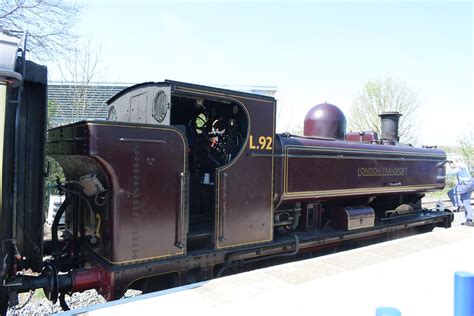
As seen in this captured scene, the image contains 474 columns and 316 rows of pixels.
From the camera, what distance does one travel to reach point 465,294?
2.56 meters

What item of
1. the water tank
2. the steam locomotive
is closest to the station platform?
the steam locomotive

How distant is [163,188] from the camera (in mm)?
3824

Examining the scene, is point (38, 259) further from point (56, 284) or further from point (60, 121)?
point (60, 121)

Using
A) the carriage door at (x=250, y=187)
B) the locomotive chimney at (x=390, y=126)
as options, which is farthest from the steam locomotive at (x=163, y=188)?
the locomotive chimney at (x=390, y=126)

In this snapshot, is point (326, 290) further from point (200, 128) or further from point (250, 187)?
point (200, 128)

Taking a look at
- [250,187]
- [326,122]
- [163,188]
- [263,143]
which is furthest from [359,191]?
[163,188]

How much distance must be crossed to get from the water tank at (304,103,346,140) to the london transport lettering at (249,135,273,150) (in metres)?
2.65

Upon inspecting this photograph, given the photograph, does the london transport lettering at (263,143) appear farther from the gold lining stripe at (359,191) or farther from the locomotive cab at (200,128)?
the gold lining stripe at (359,191)

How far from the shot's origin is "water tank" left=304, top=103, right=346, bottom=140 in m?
7.12

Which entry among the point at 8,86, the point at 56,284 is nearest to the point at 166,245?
the point at 56,284

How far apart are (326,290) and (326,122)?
3958 mm

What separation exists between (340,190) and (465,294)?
10.7 ft

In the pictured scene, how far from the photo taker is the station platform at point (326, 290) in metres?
3.30

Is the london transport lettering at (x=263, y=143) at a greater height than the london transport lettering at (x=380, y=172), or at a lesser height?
greater
